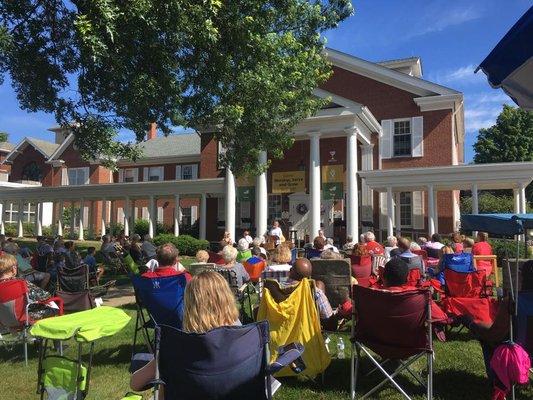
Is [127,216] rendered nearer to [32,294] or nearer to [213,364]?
[32,294]

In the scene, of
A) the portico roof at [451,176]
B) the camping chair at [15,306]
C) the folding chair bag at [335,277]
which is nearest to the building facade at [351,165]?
the portico roof at [451,176]

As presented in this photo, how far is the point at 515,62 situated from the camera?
7.49 ft

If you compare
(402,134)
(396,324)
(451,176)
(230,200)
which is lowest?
(396,324)

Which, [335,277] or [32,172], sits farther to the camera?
[32,172]

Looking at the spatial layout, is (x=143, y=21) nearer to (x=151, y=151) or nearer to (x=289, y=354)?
(x=289, y=354)

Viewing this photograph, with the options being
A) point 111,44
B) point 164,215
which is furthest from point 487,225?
point 164,215

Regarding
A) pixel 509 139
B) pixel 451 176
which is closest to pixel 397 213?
pixel 451 176

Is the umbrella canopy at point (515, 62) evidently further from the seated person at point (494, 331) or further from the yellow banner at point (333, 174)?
the yellow banner at point (333, 174)

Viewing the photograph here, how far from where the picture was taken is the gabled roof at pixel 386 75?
69.3 ft

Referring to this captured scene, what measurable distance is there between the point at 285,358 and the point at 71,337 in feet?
5.30

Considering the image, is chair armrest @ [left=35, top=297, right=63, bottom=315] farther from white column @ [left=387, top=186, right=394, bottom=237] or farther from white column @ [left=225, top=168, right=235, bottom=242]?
white column @ [left=387, top=186, right=394, bottom=237]

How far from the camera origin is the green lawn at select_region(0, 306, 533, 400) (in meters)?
4.45

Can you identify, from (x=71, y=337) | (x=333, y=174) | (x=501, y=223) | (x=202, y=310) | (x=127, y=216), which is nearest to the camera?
(x=202, y=310)

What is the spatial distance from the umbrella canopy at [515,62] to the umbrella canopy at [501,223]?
1827 millimetres
